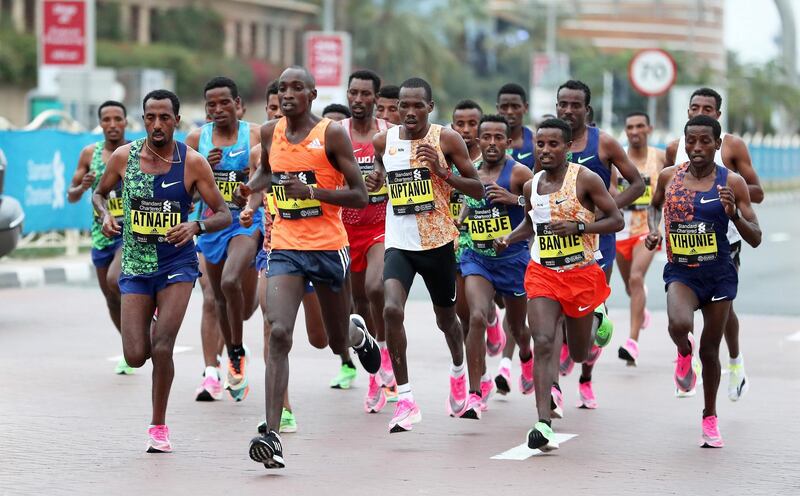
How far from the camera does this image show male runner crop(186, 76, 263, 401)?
35.5ft

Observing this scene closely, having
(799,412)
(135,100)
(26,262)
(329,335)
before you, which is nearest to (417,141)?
(329,335)

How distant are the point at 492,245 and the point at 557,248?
4.08 ft

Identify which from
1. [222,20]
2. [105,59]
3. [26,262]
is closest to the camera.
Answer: [26,262]

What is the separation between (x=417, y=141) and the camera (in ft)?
32.2

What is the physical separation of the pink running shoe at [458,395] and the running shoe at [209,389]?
1768 millimetres

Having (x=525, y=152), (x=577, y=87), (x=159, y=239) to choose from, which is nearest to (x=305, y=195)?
(x=159, y=239)

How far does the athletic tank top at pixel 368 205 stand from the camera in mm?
10875

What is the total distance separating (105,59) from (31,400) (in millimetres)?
50006

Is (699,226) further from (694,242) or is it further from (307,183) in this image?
(307,183)

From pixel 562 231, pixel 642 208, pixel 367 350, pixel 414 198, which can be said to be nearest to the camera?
pixel 562 231

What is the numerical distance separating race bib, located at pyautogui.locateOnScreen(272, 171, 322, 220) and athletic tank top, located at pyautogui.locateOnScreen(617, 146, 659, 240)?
535 centimetres

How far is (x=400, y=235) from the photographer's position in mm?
9844

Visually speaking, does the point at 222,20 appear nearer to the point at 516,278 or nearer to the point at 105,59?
the point at 105,59

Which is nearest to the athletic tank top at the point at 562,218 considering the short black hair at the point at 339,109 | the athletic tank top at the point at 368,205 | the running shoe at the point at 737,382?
the athletic tank top at the point at 368,205
